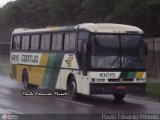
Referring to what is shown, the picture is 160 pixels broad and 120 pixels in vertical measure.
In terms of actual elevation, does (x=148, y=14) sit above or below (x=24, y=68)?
above

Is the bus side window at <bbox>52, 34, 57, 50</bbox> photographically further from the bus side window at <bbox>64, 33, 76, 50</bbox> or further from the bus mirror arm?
the bus mirror arm

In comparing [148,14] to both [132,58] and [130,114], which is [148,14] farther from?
[130,114]

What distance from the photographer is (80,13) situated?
4616 centimetres

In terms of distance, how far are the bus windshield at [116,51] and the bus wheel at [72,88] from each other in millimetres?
1586

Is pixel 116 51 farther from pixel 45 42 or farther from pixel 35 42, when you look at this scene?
pixel 35 42

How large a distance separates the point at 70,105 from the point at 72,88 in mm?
2388

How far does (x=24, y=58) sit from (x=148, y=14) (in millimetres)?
11209

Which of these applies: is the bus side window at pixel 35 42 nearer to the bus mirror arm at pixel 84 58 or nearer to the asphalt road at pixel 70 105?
the asphalt road at pixel 70 105

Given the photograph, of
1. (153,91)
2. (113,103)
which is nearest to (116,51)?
(113,103)

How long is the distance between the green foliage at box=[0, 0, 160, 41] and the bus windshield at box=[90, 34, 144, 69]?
13.4 meters

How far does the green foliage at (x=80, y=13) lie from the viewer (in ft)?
116

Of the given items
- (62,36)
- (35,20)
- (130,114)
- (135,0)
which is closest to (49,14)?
(35,20)

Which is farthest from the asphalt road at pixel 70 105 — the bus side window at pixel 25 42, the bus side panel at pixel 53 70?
the bus side window at pixel 25 42

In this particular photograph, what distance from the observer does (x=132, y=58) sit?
20.3 meters
